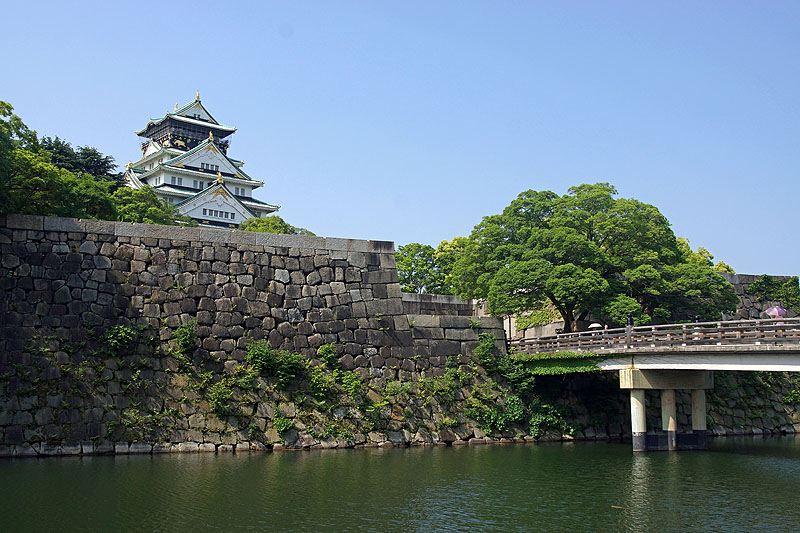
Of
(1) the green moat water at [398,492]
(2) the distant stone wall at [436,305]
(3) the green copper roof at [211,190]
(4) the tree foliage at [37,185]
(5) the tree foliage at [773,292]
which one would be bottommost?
(1) the green moat water at [398,492]

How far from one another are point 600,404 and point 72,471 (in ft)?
65.7

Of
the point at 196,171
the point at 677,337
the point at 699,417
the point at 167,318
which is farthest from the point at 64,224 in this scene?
the point at 196,171

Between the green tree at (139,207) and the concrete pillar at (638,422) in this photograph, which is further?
the green tree at (139,207)

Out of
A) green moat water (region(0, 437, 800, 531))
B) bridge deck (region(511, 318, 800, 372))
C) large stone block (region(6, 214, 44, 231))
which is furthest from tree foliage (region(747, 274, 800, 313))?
large stone block (region(6, 214, 44, 231))

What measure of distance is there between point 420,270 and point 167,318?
75.3 feet

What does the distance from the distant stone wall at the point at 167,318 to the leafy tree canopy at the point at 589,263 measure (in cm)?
465

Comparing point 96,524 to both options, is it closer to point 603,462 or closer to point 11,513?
point 11,513

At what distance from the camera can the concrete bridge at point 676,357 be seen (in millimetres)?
22953

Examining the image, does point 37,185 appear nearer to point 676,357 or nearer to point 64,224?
point 64,224

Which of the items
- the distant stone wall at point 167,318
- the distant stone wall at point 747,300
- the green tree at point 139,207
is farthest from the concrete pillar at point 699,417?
the green tree at point 139,207

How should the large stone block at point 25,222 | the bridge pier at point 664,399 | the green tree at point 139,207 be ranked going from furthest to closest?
the green tree at point 139,207
the bridge pier at point 664,399
the large stone block at point 25,222

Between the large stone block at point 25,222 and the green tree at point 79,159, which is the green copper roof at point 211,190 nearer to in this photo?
the green tree at point 79,159

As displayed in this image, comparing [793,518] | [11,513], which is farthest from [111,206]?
[793,518]

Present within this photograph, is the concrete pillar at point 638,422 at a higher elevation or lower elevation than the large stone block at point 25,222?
lower
